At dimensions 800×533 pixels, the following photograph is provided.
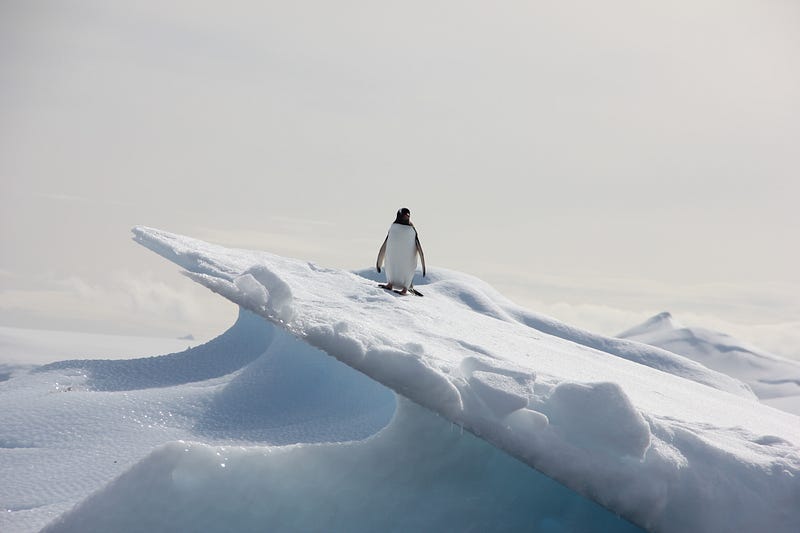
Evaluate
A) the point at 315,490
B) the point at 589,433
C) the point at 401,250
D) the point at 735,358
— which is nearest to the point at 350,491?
the point at 315,490

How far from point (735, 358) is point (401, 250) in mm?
14233

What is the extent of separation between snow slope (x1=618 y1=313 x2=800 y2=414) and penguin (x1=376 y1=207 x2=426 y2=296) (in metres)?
12.4

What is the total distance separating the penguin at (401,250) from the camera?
24.0 feet

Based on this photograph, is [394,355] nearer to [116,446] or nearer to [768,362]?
[116,446]

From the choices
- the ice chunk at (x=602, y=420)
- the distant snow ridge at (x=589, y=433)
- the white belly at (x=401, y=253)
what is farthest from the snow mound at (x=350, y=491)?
the white belly at (x=401, y=253)

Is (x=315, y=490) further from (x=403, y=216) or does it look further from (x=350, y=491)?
(x=403, y=216)

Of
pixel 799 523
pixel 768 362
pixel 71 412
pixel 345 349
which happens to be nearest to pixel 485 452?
pixel 345 349

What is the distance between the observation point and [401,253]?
24.1ft

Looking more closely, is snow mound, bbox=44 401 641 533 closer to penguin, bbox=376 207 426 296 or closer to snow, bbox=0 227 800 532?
snow, bbox=0 227 800 532

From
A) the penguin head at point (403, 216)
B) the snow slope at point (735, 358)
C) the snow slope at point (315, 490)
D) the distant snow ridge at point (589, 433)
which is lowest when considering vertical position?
the snow slope at point (735, 358)

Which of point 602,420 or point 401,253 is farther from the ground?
point 401,253

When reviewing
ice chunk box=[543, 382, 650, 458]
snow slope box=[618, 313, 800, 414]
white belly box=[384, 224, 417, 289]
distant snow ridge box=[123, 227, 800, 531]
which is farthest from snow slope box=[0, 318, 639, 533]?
snow slope box=[618, 313, 800, 414]

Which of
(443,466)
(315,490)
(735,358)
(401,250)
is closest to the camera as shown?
(315,490)

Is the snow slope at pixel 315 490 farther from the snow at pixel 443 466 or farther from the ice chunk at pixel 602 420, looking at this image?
the ice chunk at pixel 602 420
